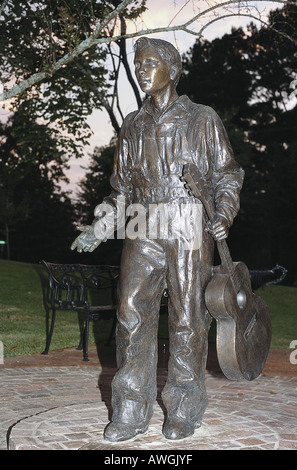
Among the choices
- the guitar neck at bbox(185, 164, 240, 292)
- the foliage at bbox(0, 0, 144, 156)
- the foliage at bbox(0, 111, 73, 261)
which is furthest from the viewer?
the foliage at bbox(0, 111, 73, 261)

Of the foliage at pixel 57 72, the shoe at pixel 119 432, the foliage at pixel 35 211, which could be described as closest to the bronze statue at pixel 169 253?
the shoe at pixel 119 432

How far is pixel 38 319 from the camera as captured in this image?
1174 cm

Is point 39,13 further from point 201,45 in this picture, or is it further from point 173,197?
point 201,45

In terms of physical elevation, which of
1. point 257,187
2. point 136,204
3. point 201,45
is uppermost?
point 201,45

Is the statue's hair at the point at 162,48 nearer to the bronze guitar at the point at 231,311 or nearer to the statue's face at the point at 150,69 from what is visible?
the statue's face at the point at 150,69

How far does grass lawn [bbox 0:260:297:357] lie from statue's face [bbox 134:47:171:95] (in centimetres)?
525

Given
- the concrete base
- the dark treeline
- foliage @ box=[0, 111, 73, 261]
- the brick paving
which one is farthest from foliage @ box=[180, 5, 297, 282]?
the concrete base

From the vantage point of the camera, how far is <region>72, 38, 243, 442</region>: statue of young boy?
4316 millimetres

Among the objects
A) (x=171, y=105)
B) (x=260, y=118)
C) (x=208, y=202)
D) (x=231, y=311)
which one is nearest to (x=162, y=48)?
(x=171, y=105)

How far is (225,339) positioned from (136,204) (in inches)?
43.5

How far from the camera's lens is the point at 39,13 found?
1429 centimetres

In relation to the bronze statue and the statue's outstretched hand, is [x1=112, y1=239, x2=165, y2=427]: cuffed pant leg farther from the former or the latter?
the statue's outstretched hand

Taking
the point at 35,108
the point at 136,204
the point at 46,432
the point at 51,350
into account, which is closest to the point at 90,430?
the point at 46,432

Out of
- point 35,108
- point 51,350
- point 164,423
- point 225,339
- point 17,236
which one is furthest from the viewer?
point 17,236
